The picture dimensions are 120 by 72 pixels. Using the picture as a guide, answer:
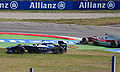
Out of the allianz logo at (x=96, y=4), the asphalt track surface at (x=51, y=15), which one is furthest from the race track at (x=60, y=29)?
the allianz logo at (x=96, y=4)

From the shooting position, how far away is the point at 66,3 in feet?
139

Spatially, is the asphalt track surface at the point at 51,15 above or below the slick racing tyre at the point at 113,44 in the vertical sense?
above

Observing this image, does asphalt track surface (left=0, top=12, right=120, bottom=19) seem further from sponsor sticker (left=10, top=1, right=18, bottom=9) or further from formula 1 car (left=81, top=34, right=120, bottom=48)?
formula 1 car (left=81, top=34, right=120, bottom=48)

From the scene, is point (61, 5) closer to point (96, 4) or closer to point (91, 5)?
point (91, 5)

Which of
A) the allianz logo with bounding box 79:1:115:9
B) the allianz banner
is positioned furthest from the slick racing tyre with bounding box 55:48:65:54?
the allianz logo with bounding box 79:1:115:9

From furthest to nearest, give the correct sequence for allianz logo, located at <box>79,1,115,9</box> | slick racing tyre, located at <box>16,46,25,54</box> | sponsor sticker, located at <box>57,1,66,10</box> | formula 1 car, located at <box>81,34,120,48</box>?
allianz logo, located at <box>79,1,115,9</box>
sponsor sticker, located at <box>57,1,66,10</box>
formula 1 car, located at <box>81,34,120,48</box>
slick racing tyre, located at <box>16,46,25,54</box>

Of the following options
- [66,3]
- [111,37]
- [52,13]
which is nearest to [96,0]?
[66,3]

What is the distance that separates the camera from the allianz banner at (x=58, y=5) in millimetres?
41312

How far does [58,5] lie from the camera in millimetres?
41938

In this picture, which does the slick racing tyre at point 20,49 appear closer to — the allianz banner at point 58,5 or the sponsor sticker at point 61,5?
the allianz banner at point 58,5

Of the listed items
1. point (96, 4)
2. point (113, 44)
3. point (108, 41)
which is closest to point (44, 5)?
point (96, 4)

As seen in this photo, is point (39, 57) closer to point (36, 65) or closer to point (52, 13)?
point (36, 65)

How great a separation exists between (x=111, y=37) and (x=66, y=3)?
2234 cm

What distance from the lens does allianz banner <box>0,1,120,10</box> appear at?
4131cm
